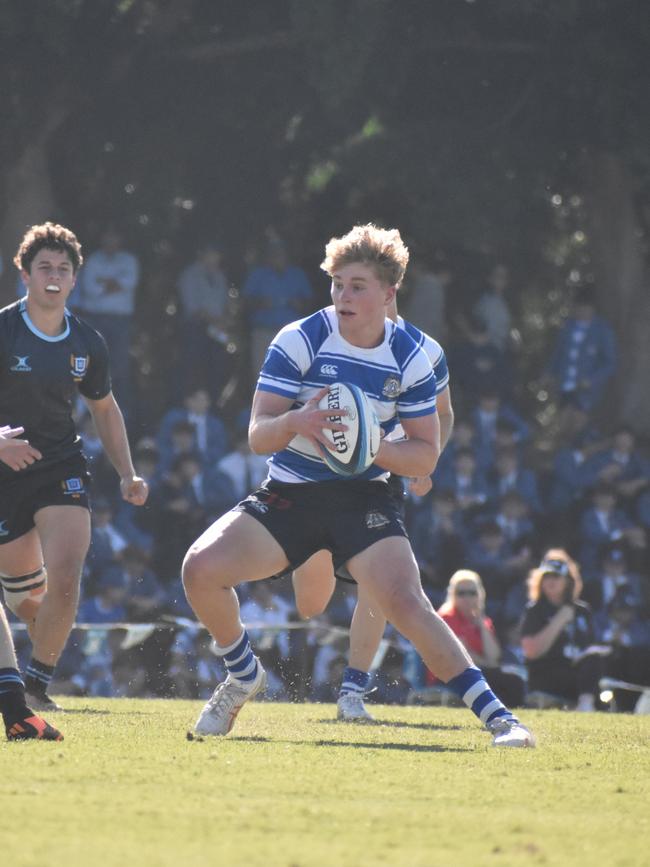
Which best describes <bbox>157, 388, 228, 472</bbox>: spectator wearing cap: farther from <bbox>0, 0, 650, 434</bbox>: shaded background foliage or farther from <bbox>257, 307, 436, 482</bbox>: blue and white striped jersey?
<bbox>257, 307, 436, 482</bbox>: blue and white striped jersey

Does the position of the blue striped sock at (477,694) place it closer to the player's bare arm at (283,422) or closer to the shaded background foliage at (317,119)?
the player's bare arm at (283,422)

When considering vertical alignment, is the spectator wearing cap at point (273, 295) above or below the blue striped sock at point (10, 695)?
above

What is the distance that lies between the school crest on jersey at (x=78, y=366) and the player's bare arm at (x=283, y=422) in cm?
197

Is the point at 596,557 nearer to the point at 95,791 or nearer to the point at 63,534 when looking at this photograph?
the point at 63,534

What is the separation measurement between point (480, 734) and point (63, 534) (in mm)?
2252

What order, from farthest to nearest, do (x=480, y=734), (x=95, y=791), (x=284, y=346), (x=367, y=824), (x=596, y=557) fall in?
(x=596, y=557) → (x=480, y=734) → (x=284, y=346) → (x=95, y=791) → (x=367, y=824)

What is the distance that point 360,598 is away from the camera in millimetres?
8883

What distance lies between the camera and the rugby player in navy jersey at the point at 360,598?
26.9 feet

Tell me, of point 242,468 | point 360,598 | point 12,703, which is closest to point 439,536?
point 242,468

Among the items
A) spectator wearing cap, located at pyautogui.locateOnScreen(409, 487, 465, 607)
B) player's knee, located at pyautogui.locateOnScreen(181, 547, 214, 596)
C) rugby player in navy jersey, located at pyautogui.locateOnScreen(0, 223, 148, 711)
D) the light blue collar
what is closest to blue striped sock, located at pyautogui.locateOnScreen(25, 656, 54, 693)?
rugby player in navy jersey, located at pyautogui.locateOnScreen(0, 223, 148, 711)

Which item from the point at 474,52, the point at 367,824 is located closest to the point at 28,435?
the point at 367,824

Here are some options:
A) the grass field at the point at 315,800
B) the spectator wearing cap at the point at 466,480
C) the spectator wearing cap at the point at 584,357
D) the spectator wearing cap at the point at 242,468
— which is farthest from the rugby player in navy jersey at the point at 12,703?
the spectator wearing cap at the point at 584,357

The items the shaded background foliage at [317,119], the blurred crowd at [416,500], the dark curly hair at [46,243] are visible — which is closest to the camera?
the dark curly hair at [46,243]

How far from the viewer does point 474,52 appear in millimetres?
16719
